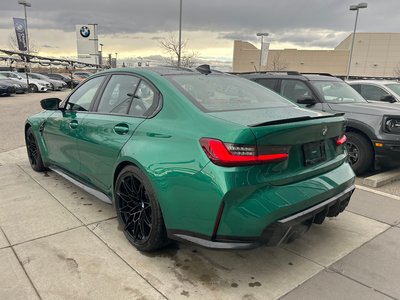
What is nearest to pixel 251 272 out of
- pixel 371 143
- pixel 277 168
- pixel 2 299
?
pixel 277 168

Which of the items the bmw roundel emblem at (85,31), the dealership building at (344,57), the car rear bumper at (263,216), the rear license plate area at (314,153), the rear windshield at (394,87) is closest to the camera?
the car rear bumper at (263,216)

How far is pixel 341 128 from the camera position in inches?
120

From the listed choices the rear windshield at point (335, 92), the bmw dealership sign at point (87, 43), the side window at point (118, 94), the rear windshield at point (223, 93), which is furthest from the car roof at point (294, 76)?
the bmw dealership sign at point (87, 43)

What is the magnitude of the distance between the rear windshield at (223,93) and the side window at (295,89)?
2.88 m

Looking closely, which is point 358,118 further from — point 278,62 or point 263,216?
point 278,62

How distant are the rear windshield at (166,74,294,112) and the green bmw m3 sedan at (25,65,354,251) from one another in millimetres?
13

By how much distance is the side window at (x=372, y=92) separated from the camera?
877 cm

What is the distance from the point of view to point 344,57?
70000mm

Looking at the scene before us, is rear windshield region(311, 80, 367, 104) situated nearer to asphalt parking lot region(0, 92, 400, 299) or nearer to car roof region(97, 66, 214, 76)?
asphalt parking lot region(0, 92, 400, 299)

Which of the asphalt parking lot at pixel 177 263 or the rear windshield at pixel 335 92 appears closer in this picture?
the asphalt parking lot at pixel 177 263

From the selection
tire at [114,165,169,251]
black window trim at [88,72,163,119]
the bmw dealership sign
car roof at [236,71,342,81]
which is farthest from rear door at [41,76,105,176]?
the bmw dealership sign

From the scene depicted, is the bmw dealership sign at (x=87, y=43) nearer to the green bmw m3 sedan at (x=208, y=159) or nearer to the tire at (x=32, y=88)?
the tire at (x=32, y=88)

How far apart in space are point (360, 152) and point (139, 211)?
13.1ft

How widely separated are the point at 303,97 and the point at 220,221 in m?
4.38
